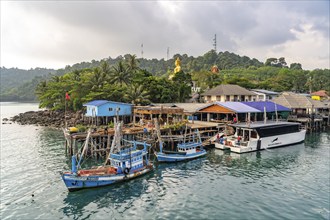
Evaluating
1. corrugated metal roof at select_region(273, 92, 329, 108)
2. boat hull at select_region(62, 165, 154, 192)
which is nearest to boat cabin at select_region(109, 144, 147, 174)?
boat hull at select_region(62, 165, 154, 192)

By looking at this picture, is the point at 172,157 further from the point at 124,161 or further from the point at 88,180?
the point at 88,180

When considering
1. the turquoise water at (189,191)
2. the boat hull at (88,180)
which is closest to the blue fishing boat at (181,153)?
the turquoise water at (189,191)

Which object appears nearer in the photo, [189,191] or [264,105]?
[189,191]

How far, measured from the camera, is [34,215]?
19609 mm

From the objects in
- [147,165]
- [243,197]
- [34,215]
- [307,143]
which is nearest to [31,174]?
[34,215]

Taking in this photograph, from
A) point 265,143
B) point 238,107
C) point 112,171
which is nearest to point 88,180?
point 112,171

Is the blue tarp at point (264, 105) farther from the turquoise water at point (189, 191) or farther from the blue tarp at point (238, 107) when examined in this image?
the turquoise water at point (189, 191)

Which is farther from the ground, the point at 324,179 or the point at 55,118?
the point at 55,118

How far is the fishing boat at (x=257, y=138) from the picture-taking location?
128 ft

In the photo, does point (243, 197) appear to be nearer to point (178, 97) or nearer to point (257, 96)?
point (178, 97)

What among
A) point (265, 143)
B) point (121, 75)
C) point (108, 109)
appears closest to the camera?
point (265, 143)

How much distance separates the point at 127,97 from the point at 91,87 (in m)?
15.4

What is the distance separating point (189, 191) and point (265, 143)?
21613mm

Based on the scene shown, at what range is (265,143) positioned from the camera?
133ft
